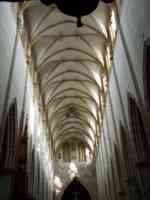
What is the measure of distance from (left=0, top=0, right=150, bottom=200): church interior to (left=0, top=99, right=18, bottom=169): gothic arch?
41 millimetres

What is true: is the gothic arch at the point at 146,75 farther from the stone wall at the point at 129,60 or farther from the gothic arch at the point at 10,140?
the gothic arch at the point at 10,140

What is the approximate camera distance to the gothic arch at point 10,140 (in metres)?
10.2

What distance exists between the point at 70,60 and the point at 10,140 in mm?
10794

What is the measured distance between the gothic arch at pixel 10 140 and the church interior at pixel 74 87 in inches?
1.6

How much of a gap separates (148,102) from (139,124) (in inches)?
98.5

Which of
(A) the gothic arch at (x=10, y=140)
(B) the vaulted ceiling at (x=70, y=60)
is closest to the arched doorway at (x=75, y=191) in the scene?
(B) the vaulted ceiling at (x=70, y=60)

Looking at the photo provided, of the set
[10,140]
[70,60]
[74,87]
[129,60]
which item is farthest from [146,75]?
[74,87]

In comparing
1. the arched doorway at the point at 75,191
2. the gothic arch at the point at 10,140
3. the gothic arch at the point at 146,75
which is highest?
the gothic arch at the point at 146,75

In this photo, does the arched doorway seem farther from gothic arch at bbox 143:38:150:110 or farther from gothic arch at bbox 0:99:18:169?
gothic arch at bbox 143:38:150:110

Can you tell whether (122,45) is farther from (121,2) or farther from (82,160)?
(82,160)

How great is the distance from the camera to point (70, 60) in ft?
65.2

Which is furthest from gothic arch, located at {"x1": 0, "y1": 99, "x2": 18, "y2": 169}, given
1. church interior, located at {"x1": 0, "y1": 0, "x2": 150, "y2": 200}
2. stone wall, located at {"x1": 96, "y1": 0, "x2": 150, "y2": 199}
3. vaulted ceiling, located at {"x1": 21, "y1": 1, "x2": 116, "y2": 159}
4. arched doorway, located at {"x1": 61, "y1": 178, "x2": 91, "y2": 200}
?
arched doorway, located at {"x1": 61, "y1": 178, "x2": 91, "y2": 200}

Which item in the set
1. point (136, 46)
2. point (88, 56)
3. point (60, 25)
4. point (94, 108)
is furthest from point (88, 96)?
point (136, 46)

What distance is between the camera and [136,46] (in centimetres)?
943
